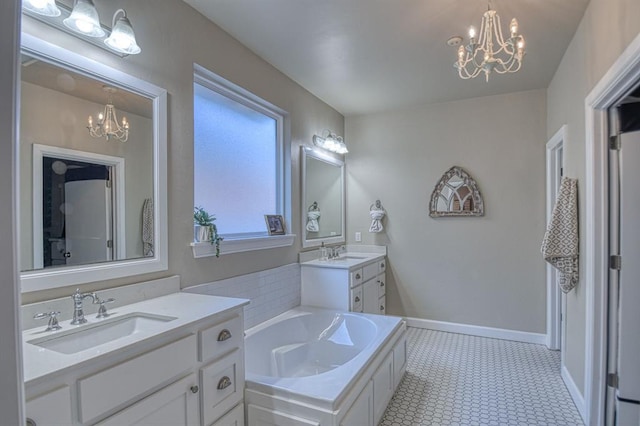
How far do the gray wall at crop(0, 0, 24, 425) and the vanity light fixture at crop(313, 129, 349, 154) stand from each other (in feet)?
10.9

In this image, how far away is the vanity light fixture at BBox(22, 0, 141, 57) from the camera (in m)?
1.44

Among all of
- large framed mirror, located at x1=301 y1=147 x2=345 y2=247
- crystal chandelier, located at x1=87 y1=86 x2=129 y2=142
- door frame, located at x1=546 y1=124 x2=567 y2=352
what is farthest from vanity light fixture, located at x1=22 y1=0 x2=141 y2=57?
door frame, located at x1=546 y1=124 x2=567 y2=352

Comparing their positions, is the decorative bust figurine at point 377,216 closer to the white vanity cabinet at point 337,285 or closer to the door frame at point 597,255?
the white vanity cabinet at point 337,285

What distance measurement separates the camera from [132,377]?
1.24 metres

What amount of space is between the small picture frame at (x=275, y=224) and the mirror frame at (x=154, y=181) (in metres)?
1.15

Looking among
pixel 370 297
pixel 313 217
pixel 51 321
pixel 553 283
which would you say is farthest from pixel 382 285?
pixel 51 321

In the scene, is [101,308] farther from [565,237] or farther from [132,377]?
[565,237]

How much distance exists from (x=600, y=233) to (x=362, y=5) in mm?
2009

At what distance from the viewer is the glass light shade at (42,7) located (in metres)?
1.41

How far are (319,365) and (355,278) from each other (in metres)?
0.88

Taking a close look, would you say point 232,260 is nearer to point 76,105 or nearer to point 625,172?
point 76,105

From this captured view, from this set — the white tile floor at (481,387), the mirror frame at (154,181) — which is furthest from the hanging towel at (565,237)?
the mirror frame at (154,181)

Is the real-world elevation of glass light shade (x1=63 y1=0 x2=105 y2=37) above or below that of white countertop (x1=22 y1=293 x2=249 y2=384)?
above

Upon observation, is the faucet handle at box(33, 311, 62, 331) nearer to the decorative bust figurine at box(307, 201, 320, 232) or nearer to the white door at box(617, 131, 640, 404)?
the decorative bust figurine at box(307, 201, 320, 232)
